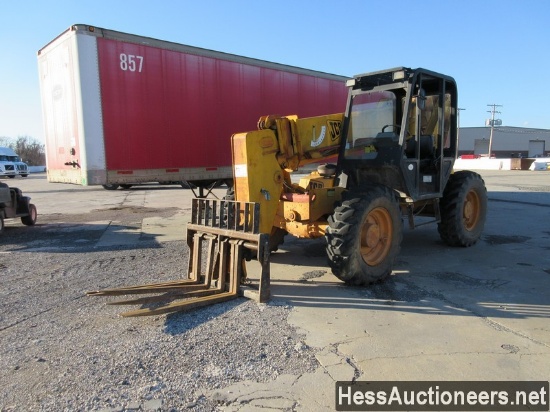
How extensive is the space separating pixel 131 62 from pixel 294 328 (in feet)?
21.1

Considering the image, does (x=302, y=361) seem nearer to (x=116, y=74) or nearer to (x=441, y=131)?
(x=441, y=131)

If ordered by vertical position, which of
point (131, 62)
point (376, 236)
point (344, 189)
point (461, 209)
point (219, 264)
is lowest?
point (219, 264)

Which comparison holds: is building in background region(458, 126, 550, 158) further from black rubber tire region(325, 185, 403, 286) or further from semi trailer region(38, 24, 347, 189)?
black rubber tire region(325, 185, 403, 286)

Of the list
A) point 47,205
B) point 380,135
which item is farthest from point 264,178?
point 47,205

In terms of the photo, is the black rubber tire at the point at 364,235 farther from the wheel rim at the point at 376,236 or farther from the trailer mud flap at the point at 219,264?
the trailer mud flap at the point at 219,264

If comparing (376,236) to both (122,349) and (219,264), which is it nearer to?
(219,264)

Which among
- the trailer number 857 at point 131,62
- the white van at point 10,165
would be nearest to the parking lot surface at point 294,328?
the trailer number 857 at point 131,62

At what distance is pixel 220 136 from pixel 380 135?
4.42 meters

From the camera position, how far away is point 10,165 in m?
42.0

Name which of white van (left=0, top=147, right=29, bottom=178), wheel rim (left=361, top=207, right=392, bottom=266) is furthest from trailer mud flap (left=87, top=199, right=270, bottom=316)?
white van (left=0, top=147, right=29, bottom=178)

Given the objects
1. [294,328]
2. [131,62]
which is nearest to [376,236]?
[294,328]

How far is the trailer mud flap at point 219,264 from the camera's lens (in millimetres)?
4730

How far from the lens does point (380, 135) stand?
20.7 feet

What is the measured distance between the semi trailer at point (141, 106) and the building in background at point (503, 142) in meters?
91.1
